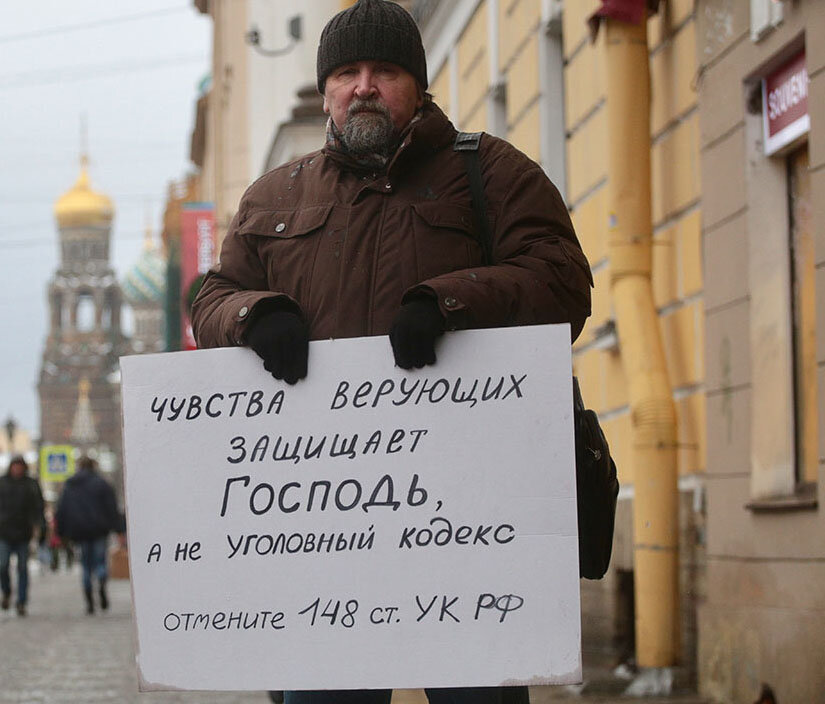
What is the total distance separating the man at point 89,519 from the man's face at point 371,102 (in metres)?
15.1

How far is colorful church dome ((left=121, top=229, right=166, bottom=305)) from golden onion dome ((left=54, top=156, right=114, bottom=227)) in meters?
4.91

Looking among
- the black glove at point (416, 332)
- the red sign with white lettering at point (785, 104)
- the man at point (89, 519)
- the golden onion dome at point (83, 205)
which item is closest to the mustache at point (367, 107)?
the black glove at point (416, 332)

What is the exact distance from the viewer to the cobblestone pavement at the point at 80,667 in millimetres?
9435

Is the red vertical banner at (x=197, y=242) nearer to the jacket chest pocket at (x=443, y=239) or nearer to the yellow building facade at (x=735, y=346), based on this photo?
the yellow building facade at (x=735, y=346)

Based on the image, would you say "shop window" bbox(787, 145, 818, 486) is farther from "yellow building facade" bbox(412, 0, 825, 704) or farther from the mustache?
the mustache

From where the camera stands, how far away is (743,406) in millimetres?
8258

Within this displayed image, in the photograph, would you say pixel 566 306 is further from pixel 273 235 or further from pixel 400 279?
pixel 273 235

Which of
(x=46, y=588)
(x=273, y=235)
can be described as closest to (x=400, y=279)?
(x=273, y=235)

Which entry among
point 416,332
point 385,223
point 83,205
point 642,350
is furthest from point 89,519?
point 83,205

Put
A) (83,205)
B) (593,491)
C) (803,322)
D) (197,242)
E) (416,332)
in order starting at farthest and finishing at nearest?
(83,205) < (197,242) < (803,322) < (593,491) < (416,332)

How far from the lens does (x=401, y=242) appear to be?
3842mm

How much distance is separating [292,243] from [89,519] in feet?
50.5

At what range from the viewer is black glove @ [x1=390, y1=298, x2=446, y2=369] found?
3.54 m

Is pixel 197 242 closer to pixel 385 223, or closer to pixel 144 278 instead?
pixel 385 223
